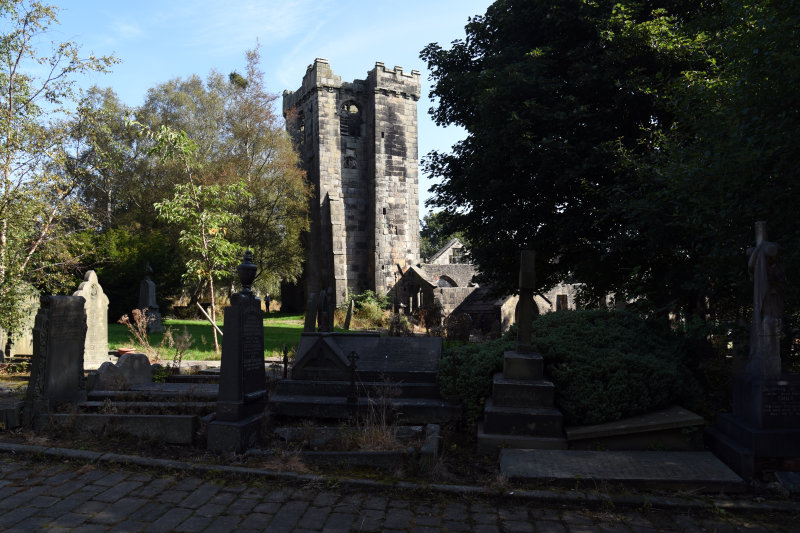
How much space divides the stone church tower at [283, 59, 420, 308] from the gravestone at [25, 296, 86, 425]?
20.5m

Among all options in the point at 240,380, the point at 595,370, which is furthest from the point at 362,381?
the point at 595,370

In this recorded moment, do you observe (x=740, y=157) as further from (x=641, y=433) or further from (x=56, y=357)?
(x=56, y=357)

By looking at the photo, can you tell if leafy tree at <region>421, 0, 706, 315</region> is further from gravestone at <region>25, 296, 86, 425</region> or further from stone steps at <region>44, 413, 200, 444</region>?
gravestone at <region>25, 296, 86, 425</region>

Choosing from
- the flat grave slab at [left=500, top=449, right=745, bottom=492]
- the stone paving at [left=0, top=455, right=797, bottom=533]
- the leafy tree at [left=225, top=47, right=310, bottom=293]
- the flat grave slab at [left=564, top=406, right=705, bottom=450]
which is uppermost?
the leafy tree at [left=225, top=47, right=310, bottom=293]

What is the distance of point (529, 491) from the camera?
4910 millimetres

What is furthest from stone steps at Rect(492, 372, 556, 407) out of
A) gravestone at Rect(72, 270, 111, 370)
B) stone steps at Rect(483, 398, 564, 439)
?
gravestone at Rect(72, 270, 111, 370)

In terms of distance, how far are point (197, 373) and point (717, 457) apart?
338 inches

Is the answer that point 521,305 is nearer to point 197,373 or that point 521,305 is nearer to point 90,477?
point 90,477

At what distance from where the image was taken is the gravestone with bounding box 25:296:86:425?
22.6ft

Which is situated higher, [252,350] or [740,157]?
[740,157]

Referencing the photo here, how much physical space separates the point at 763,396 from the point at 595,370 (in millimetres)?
1783

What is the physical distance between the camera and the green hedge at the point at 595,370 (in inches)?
250

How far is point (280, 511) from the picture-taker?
4.54 m

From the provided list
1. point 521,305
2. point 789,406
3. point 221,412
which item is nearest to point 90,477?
point 221,412
